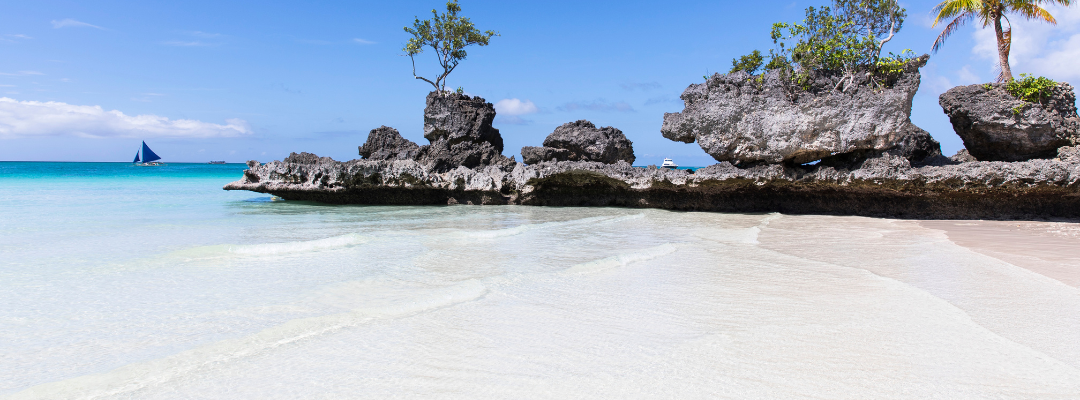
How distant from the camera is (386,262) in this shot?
491 cm

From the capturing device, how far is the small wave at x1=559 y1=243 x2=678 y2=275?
14.9ft

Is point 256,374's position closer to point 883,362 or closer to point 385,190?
point 883,362

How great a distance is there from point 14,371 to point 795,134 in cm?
958

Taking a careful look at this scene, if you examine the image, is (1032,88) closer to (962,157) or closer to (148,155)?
(962,157)

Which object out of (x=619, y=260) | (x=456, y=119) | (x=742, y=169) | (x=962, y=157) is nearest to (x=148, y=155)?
(x=456, y=119)

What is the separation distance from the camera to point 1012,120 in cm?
859

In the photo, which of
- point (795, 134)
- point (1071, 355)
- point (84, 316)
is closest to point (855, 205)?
point (795, 134)

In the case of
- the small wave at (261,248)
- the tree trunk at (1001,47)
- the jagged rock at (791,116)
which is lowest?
the small wave at (261,248)

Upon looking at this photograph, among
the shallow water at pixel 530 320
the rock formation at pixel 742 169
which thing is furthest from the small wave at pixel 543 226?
the rock formation at pixel 742 169

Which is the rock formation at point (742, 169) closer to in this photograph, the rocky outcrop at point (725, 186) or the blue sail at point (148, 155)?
the rocky outcrop at point (725, 186)

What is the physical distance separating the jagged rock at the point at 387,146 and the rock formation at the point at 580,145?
2.92 m

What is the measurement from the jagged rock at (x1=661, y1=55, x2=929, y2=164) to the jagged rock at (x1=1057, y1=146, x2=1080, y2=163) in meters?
2.17

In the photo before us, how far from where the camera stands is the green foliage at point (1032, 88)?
8.46 metres

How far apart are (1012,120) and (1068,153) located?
894 millimetres
